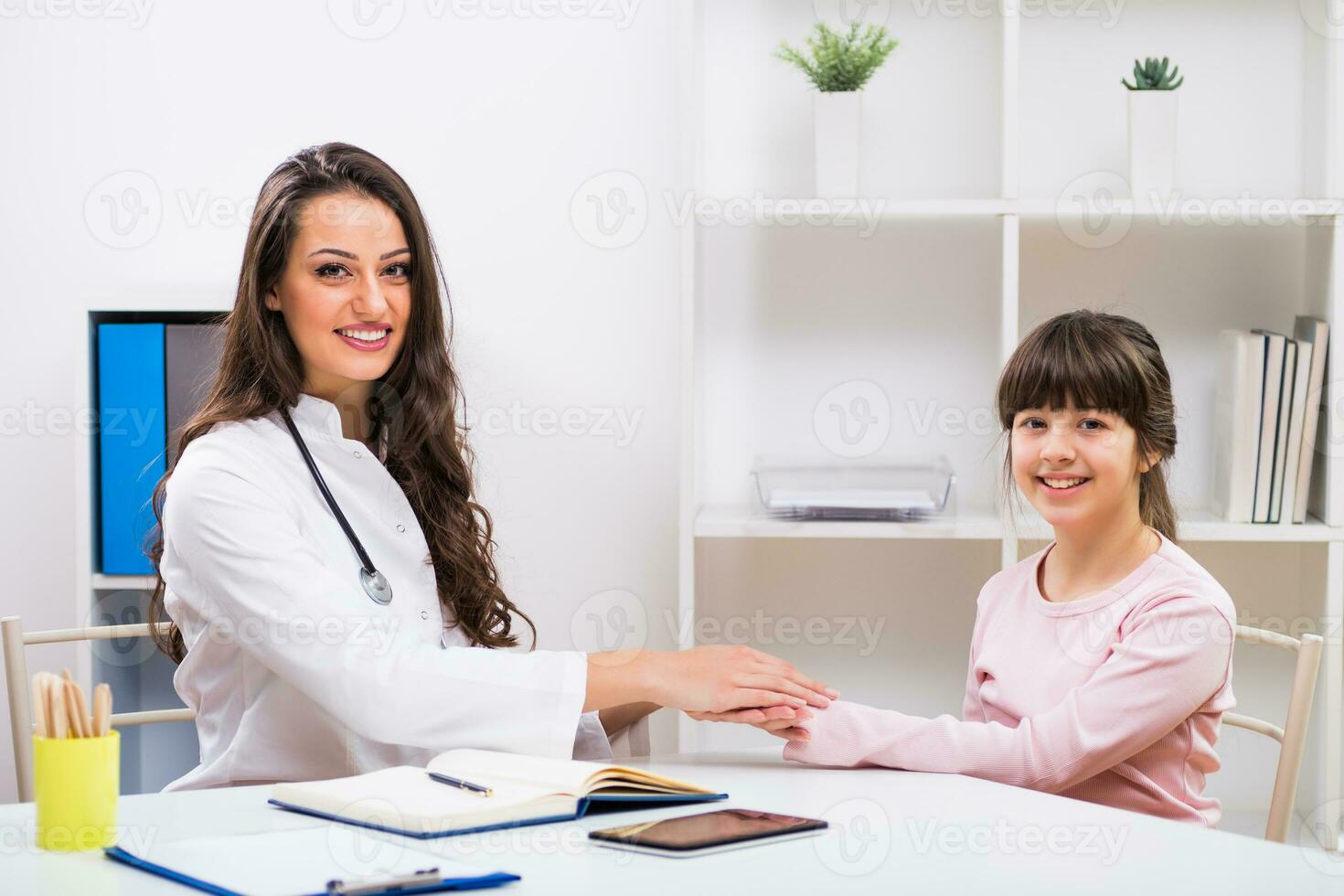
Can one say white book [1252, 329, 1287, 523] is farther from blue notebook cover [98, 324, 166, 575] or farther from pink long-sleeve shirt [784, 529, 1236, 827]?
blue notebook cover [98, 324, 166, 575]

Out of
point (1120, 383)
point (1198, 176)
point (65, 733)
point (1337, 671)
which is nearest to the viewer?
point (65, 733)

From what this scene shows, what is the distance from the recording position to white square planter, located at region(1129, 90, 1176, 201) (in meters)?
2.18

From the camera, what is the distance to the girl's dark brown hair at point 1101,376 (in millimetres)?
1602

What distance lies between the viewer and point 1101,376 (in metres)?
1.60

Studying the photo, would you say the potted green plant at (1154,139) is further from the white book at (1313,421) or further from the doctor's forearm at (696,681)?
the doctor's forearm at (696,681)

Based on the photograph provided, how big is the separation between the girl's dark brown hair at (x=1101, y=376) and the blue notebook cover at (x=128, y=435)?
1426 mm

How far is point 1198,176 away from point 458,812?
1912 mm

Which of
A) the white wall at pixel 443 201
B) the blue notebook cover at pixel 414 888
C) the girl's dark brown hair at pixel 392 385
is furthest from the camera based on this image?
the white wall at pixel 443 201

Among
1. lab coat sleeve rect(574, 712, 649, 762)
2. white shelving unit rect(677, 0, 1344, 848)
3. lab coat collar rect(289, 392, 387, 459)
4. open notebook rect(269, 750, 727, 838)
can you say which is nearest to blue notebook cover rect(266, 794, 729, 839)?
open notebook rect(269, 750, 727, 838)

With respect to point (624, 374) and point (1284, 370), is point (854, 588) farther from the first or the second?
point (1284, 370)

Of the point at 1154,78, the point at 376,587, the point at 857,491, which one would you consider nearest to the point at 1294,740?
the point at 857,491

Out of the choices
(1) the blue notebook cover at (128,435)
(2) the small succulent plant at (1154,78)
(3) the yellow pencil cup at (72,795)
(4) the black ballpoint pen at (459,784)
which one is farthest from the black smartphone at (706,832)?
(2) the small succulent plant at (1154,78)

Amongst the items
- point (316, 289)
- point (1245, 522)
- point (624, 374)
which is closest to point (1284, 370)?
point (1245, 522)

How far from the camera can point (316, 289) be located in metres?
1.61
